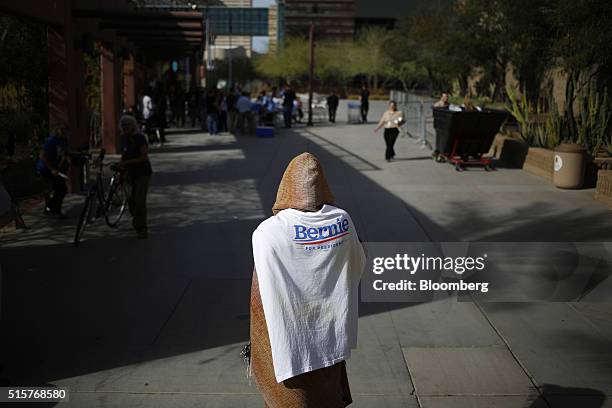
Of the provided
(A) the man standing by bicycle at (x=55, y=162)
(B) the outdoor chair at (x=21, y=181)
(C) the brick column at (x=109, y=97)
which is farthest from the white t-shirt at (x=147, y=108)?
(B) the outdoor chair at (x=21, y=181)

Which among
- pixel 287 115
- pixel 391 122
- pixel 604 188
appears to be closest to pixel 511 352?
pixel 604 188

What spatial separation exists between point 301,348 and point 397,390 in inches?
78.9

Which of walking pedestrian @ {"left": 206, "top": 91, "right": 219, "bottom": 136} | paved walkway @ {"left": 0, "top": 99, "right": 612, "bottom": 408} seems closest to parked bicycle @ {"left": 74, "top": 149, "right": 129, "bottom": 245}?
paved walkway @ {"left": 0, "top": 99, "right": 612, "bottom": 408}

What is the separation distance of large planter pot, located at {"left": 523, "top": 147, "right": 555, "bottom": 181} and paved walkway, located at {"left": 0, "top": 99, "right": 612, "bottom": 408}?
9.24ft

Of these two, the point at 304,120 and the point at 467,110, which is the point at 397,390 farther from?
the point at 304,120

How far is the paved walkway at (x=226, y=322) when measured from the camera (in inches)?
216

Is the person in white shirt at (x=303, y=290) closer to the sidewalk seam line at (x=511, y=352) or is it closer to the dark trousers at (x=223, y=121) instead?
the sidewalk seam line at (x=511, y=352)

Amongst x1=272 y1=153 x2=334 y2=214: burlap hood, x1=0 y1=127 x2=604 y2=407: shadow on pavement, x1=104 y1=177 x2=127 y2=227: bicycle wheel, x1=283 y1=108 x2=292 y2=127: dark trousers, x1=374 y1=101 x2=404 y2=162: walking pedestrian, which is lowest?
x1=0 y1=127 x2=604 y2=407: shadow on pavement

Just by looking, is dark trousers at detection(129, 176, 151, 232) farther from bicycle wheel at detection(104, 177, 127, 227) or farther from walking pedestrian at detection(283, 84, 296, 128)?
walking pedestrian at detection(283, 84, 296, 128)

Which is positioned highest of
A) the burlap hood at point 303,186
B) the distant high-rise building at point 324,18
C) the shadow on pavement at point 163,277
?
the distant high-rise building at point 324,18

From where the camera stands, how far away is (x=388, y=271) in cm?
881

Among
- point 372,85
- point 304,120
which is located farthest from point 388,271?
point 372,85

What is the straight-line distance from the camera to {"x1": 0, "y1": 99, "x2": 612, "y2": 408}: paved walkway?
5.49m

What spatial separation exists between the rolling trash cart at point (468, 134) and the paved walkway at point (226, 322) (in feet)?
15.0
